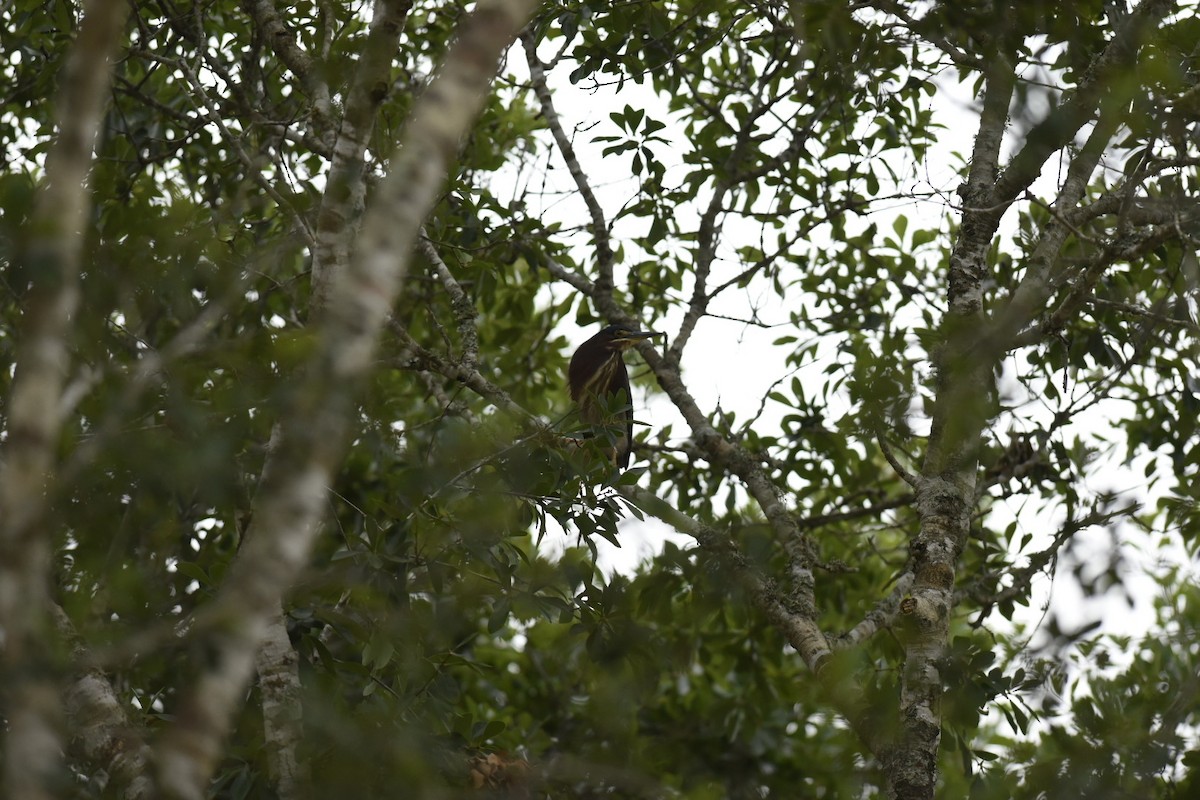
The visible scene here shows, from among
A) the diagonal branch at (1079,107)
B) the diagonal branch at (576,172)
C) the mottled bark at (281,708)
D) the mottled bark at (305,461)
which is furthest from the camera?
the diagonal branch at (576,172)

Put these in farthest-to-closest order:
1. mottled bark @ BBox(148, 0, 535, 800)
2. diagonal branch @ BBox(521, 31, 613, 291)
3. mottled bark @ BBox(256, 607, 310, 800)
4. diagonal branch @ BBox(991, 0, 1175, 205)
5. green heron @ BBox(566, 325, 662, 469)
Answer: green heron @ BBox(566, 325, 662, 469) → diagonal branch @ BBox(521, 31, 613, 291) → mottled bark @ BBox(256, 607, 310, 800) → diagonal branch @ BBox(991, 0, 1175, 205) → mottled bark @ BBox(148, 0, 535, 800)

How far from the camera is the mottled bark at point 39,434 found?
158cm

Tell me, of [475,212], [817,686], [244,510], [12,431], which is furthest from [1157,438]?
[12,431]

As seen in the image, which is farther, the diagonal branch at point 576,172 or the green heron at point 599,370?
the green heron at point 599,370

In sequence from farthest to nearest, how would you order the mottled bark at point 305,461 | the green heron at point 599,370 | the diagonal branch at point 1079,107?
the green heron at point 599,370 → the diagonal branch at point 1079,107 → the mottled bark at point 305,461

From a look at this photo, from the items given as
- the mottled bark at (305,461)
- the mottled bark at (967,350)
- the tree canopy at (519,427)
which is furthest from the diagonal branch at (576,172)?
the mottled bark at (305,461)

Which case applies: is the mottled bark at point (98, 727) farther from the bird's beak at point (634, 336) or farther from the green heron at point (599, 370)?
the green heron at point (599, 370)

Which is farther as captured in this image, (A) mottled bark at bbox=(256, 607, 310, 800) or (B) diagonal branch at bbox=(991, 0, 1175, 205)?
(A) mottled bark at bbox=(256, 607, 310, 800)

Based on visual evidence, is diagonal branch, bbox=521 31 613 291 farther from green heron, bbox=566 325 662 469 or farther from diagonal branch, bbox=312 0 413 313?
diagonal branch, bbox=312 0 413 313

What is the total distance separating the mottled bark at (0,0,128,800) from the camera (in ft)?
5.17

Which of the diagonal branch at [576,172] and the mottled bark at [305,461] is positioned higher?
the diagonal branch at [576,172]

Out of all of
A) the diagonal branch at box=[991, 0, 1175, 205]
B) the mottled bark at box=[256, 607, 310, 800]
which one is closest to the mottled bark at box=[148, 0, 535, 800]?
the mottled bark at box=[256, 607, 310, 800]

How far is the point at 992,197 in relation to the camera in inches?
155

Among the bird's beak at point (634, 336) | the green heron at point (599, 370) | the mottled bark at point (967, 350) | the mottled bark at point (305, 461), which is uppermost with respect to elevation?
the green heron at point (599, 370)
